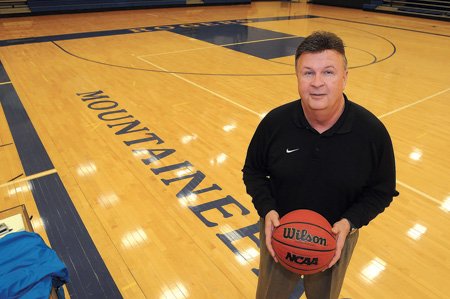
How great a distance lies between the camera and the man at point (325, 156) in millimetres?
1469

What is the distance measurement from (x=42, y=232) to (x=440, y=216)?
3.89 m

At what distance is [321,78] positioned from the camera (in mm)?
1446

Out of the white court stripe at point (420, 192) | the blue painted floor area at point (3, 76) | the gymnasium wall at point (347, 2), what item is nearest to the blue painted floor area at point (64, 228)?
the blue painted floor area at point (3, 76)

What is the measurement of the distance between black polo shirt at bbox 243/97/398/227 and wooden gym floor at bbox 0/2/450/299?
54.2 inches

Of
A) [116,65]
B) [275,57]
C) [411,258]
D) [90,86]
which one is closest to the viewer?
[411,258]

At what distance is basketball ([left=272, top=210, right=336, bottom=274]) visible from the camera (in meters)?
1.63

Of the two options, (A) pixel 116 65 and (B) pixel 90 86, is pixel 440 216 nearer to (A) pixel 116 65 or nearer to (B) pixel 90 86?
(B) pixel 90 86

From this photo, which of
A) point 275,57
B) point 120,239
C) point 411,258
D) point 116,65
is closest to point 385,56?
point 275,57

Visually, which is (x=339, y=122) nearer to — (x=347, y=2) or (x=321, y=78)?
(x=321, y=78)

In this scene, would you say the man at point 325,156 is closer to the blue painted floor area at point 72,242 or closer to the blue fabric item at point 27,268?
the blue fabric item at point 27,268

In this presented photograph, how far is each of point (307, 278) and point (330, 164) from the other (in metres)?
0.71

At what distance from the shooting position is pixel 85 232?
11.0 feet

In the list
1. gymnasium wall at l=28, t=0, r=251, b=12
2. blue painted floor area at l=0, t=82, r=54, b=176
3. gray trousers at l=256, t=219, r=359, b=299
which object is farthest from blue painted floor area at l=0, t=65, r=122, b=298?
gymnasium wall at l=28, t=0, r=251, b=12

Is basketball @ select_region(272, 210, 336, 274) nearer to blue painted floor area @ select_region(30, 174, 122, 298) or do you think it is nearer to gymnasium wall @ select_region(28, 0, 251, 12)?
blue painted floor area @ select_region(30, 174, 122, 298)
